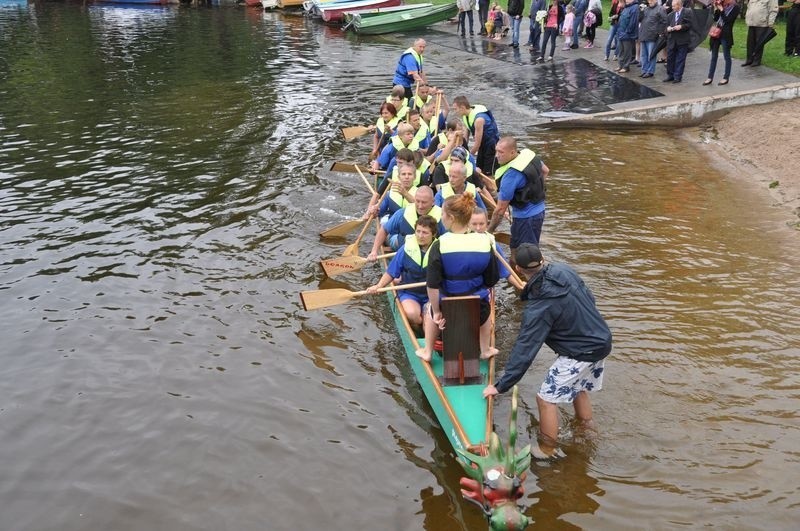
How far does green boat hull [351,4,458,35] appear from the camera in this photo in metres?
32.7

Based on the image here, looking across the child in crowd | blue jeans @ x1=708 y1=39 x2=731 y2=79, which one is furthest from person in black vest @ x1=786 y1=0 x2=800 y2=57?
the child in crowd

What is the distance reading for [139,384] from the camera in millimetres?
8141

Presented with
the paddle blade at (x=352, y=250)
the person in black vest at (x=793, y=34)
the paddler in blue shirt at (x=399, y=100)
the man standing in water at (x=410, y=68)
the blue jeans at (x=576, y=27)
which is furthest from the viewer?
the blue jeans at (x=576, y=27)

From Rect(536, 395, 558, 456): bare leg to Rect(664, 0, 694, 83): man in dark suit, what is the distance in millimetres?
13411

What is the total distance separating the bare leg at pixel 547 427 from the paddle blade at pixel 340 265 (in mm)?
4138

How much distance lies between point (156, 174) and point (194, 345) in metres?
6.77

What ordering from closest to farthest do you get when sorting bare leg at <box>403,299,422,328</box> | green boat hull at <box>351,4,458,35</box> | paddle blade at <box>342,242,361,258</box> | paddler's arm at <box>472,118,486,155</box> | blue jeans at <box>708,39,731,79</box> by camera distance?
bare leg at <box>403,299,422,328</box>
paddle blade at <box>342,242,361,258</box>
paddler's arm at <box>472,118,486,155</box>
blue jeans at <box>708,39,731,79</box>
green boat hull at <box>351,4,458,35</box>

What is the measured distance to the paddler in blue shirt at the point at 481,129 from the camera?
37.7 feet

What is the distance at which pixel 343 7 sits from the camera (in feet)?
118

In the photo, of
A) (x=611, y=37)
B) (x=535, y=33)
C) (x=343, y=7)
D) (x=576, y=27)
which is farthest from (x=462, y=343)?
(x=343, y=7)

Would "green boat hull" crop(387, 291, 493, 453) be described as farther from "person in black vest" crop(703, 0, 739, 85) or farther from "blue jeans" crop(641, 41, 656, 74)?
"blue jeans" crop(641, 41, 656, 74)

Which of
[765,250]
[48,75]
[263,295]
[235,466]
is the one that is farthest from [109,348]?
[48,75]

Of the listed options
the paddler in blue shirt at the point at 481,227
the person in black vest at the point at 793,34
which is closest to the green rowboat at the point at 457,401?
the paddler in blue shirt at the point at 481,227

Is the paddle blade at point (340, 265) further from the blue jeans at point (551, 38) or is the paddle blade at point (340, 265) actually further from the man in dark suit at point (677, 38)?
the blue jeans at point (551, 38)
